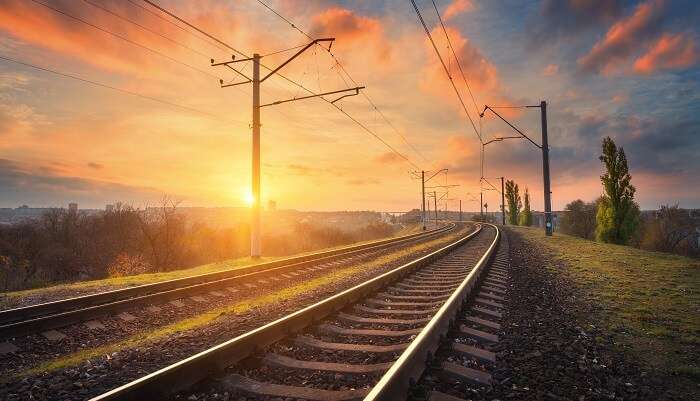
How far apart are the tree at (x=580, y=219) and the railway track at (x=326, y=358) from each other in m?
85.3

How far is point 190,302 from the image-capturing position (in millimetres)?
8578

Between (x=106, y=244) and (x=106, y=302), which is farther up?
(x=106, y=302)

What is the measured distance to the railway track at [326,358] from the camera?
3.54 meters

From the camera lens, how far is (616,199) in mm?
36750

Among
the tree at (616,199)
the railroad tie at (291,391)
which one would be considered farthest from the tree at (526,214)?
the railroad tie at (291,391)

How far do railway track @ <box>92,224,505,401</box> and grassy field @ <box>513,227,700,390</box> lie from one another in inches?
79.6

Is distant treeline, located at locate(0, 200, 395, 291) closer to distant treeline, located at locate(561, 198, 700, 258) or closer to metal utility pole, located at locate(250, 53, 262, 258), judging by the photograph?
metal utility pole, located at locate(250, 53, 262, 258)

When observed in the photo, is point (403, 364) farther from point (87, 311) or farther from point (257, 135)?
point (257, 135)

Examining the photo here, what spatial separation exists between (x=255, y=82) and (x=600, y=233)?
1381 inches

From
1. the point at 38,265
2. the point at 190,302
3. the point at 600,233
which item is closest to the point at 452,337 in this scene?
the point at 190,302

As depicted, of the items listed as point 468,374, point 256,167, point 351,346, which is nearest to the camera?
point 468,374

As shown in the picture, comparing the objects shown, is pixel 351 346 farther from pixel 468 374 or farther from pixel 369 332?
pixel 468 374

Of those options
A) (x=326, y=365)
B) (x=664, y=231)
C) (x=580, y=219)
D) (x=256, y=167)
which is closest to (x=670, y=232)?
(x=664, y=231)

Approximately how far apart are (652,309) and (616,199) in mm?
34252
